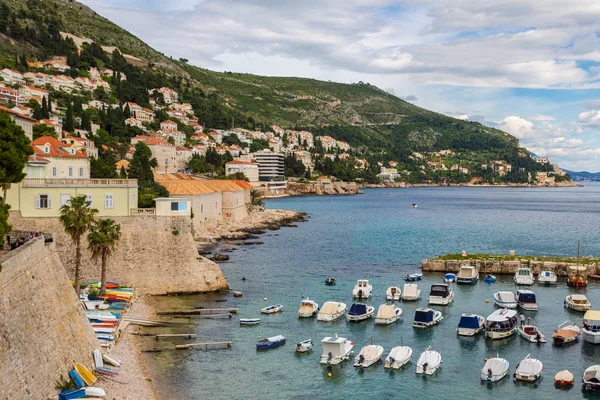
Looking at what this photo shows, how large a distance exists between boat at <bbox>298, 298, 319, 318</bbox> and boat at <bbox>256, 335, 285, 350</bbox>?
18.8 feet

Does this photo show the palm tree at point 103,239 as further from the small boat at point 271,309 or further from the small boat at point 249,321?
the small boat at point 271,309

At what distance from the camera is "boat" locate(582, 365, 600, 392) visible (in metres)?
26.3

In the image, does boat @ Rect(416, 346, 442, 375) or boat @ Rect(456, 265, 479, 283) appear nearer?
boat @ Rect(416, 346, 442, 375)

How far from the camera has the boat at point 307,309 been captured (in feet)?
127

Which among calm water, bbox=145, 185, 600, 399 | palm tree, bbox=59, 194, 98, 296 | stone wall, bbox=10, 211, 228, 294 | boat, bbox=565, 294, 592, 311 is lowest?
calm water, bbox=145, 185, 600, 399

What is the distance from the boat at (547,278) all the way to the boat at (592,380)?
2410cm

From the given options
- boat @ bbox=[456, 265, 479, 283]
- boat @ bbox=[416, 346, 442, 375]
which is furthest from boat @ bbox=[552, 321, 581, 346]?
boat @ bbox=[456, 265, 479, 283]

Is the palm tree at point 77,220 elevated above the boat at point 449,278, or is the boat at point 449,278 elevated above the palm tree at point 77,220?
the palm tree at point 77,220

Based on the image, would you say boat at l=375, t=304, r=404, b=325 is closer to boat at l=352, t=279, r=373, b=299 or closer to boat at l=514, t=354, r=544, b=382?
boat at l=352, t=279, r=373, b=299

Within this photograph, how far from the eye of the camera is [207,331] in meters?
34.1

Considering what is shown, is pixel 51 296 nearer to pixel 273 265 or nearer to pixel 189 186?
pixel 273 265

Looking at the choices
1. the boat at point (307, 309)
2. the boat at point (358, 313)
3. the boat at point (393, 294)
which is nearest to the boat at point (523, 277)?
the boat at point (393, 294)

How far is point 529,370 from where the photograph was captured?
91.7 feet

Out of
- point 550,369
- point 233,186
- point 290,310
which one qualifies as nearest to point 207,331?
point 290,310
